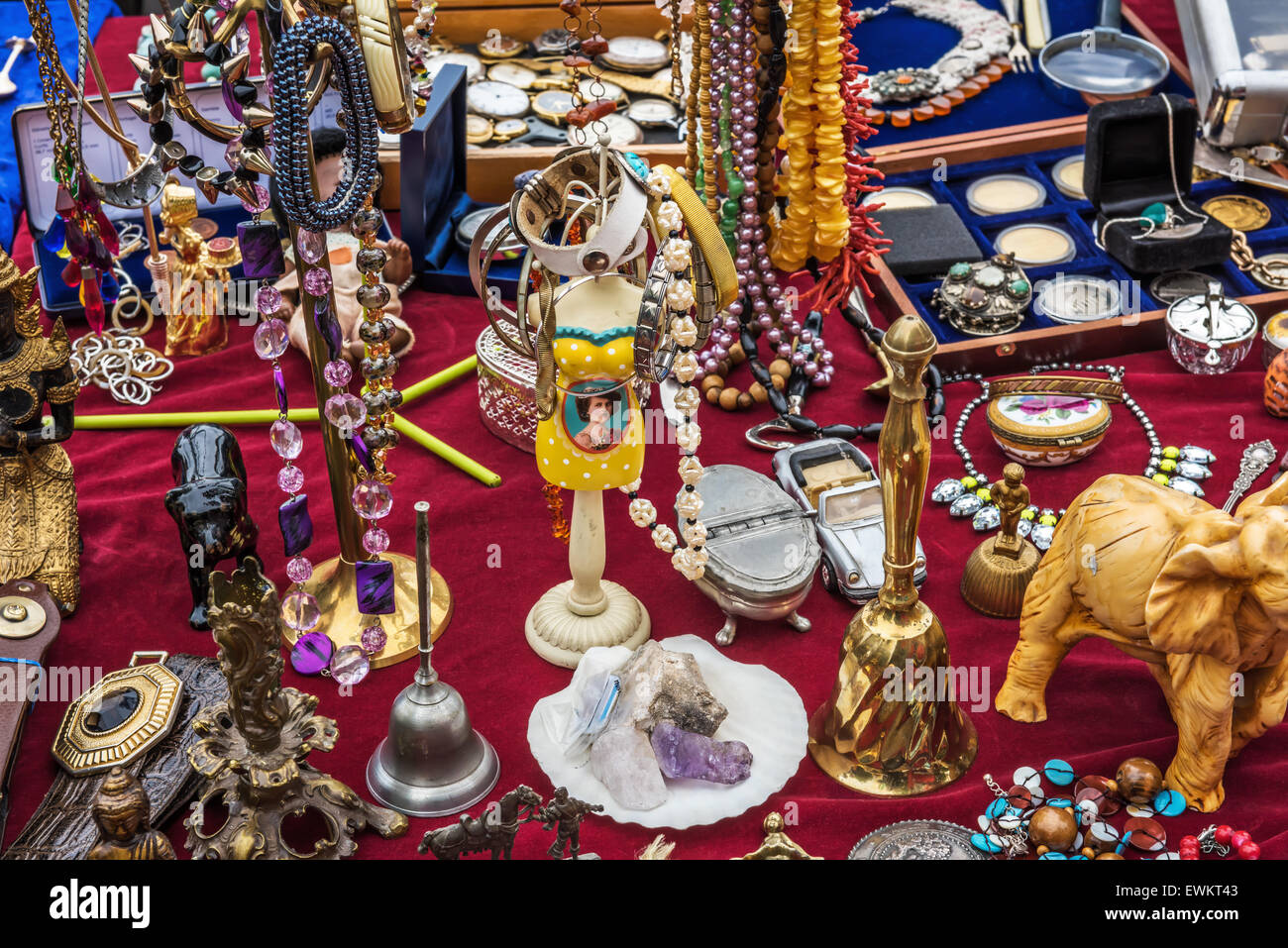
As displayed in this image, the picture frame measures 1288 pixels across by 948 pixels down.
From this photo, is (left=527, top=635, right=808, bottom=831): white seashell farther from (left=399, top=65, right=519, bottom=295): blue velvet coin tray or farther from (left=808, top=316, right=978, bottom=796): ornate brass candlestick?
(left=399, top=65, right=519, bottom=295): blue velvet coin tray

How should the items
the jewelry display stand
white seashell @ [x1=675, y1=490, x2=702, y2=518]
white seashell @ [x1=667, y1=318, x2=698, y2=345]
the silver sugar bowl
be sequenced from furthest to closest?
the silver sugar bowl
the jewelry display stand
white seashell @ [x1=675, y1=490, x2=702, y2=518]
white seashell @ [x1=667, y1=318, x2=698, y2=345]

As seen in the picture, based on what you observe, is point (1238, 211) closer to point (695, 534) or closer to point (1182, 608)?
point (1182, 608)

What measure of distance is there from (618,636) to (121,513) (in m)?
0.91

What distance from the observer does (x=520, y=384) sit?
2555 mm

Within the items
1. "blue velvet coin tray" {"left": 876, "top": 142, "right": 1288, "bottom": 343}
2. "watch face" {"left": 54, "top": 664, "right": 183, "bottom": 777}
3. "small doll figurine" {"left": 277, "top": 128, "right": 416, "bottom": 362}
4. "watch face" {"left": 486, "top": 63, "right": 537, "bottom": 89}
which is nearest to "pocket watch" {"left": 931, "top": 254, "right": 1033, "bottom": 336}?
"blue velvet coin tray" {"left": 876, "top": 142, "right": 1288, "bottom": 343}

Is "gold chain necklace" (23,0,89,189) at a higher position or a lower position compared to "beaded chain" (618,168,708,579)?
higher

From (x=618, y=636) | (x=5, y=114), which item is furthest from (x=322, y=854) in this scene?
(x=5, y=114)

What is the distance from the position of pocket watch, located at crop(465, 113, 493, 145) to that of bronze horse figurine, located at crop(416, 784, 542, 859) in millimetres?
1999

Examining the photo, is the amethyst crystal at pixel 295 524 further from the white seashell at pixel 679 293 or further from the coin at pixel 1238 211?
the coin at pixel 1238 211

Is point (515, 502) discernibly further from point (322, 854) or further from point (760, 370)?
point (322, 854)

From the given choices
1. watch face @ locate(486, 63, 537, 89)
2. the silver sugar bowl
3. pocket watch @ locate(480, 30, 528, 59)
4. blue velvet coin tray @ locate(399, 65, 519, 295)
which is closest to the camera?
the silver sugar bowl

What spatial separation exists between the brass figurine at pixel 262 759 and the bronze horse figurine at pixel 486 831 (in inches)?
8.6

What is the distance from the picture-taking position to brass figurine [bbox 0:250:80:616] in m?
2.27

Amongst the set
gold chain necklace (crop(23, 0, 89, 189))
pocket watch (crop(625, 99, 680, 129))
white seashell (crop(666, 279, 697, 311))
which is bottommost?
pocket watch (crop(625, 99, 680, 129))
